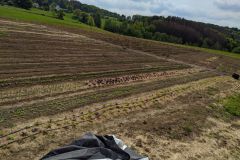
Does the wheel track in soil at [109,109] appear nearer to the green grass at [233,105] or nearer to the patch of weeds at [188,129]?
the green grass at [233,105]

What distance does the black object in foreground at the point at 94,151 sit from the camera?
6.64 m

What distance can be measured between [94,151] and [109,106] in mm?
8652

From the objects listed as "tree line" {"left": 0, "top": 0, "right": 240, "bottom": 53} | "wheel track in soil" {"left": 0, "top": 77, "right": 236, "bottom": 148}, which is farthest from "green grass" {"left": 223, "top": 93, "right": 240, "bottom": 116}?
"tree line" {"left": 0, "top": 0, "right": 240, "bottom": 53}

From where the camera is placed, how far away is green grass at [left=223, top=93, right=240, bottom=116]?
1806cm

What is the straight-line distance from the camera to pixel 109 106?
608 inches

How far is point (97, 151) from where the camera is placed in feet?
22.4

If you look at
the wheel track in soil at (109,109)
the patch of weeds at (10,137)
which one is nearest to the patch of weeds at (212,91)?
the wheel track in soil at (109,109)

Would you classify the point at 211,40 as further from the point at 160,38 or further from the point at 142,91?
the point at 142,91

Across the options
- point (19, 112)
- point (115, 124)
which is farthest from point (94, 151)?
point (19, 112)

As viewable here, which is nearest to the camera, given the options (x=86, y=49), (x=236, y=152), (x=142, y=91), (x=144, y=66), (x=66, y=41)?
(x=236, y=152)

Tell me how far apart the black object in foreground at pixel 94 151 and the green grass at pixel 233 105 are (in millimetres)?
12186

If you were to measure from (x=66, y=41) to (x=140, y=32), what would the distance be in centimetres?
4353

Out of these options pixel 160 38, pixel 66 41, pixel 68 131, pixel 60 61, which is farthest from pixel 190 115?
pixel 160 38

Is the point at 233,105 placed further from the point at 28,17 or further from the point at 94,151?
the point at 28,17
